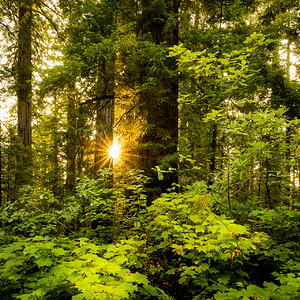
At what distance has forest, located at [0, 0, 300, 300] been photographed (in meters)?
2.51

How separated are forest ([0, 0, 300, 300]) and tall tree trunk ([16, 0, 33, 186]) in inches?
1.9

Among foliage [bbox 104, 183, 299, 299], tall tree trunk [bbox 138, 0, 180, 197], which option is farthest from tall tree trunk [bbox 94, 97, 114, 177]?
foliage [bbox 104, 183, 299, 299]

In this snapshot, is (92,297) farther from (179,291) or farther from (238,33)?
(238,33)

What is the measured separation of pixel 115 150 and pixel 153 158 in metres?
1.23

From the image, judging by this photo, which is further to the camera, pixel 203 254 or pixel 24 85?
pixel 24 85

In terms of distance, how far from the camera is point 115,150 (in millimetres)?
5777

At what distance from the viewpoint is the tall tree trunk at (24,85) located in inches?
277

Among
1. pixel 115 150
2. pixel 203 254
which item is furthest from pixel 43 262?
pixel 115 150

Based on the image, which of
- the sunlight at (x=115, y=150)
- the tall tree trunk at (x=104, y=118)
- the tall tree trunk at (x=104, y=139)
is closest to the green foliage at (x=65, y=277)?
the sunlight at (x=115, y=150)

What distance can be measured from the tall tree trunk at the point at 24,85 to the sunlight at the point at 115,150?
335 cm

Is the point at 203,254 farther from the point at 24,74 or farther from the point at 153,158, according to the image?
the point at 24,74

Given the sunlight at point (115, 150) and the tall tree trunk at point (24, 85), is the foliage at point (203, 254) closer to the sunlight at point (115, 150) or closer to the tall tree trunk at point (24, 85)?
the sunlight at point (115, 150)

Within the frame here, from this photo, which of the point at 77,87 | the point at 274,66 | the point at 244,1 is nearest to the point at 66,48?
the point at 77,87

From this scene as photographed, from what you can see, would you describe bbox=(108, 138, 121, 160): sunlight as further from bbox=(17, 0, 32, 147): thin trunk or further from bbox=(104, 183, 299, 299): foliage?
bbox=(17, 0, 32, 147): thin trunk
